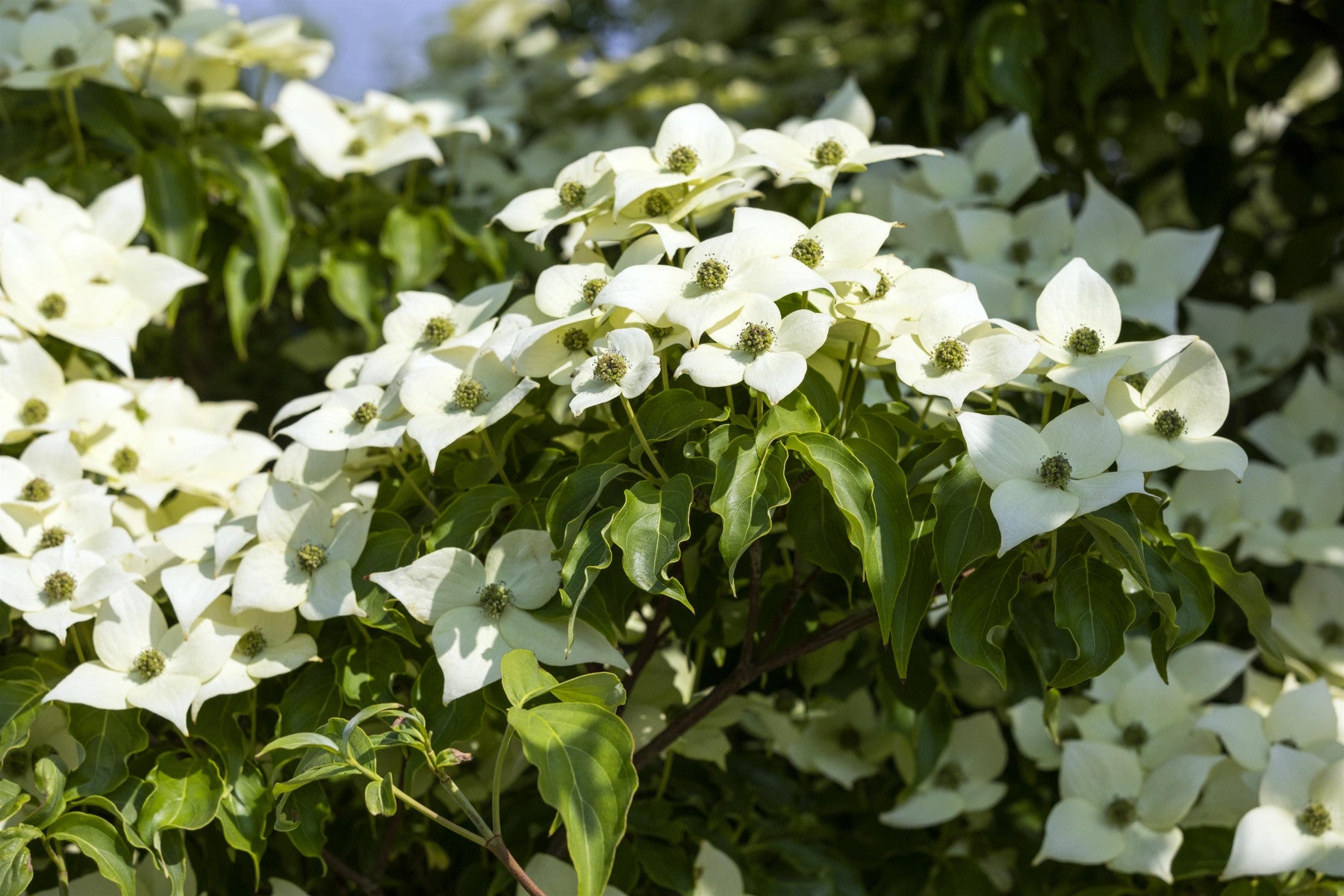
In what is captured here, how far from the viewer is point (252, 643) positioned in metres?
1.07

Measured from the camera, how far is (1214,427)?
97 cm

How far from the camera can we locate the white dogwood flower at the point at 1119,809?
4.03ft

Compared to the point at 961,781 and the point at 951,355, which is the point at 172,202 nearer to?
the point at 951,355

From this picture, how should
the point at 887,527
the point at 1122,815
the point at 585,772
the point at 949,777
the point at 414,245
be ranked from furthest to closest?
the point at 414,245, the point at 949,777, the point at 1122,815, the point at 887,527, the point at 585,772

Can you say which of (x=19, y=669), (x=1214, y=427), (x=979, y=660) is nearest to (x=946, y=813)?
(x=979, y=660)

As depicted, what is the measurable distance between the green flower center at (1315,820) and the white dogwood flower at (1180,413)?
0.41 m

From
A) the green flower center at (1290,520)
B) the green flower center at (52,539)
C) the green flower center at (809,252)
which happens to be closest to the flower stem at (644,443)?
the green flower center at (809,252)

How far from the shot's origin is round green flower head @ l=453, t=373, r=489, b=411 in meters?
1.03

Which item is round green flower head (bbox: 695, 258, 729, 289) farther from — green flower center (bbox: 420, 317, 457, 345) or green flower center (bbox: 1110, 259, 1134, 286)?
green flower center (bbox: 1110, 259, 1134, 286)

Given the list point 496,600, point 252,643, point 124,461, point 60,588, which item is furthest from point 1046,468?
point 124,461

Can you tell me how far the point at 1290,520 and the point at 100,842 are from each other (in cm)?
147

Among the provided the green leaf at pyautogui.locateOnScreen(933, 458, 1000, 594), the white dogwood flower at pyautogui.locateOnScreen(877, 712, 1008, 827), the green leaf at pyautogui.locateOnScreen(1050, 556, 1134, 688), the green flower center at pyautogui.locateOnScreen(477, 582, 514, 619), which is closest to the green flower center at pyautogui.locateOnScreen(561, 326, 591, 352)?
the green flower center at pyautogui.locateOnScreen(477, 582, 514, 619)

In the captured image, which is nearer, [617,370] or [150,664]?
[617,370]

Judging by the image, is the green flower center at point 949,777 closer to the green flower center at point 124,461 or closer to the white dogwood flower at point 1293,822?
the white dogwood flower at point 1293,822
